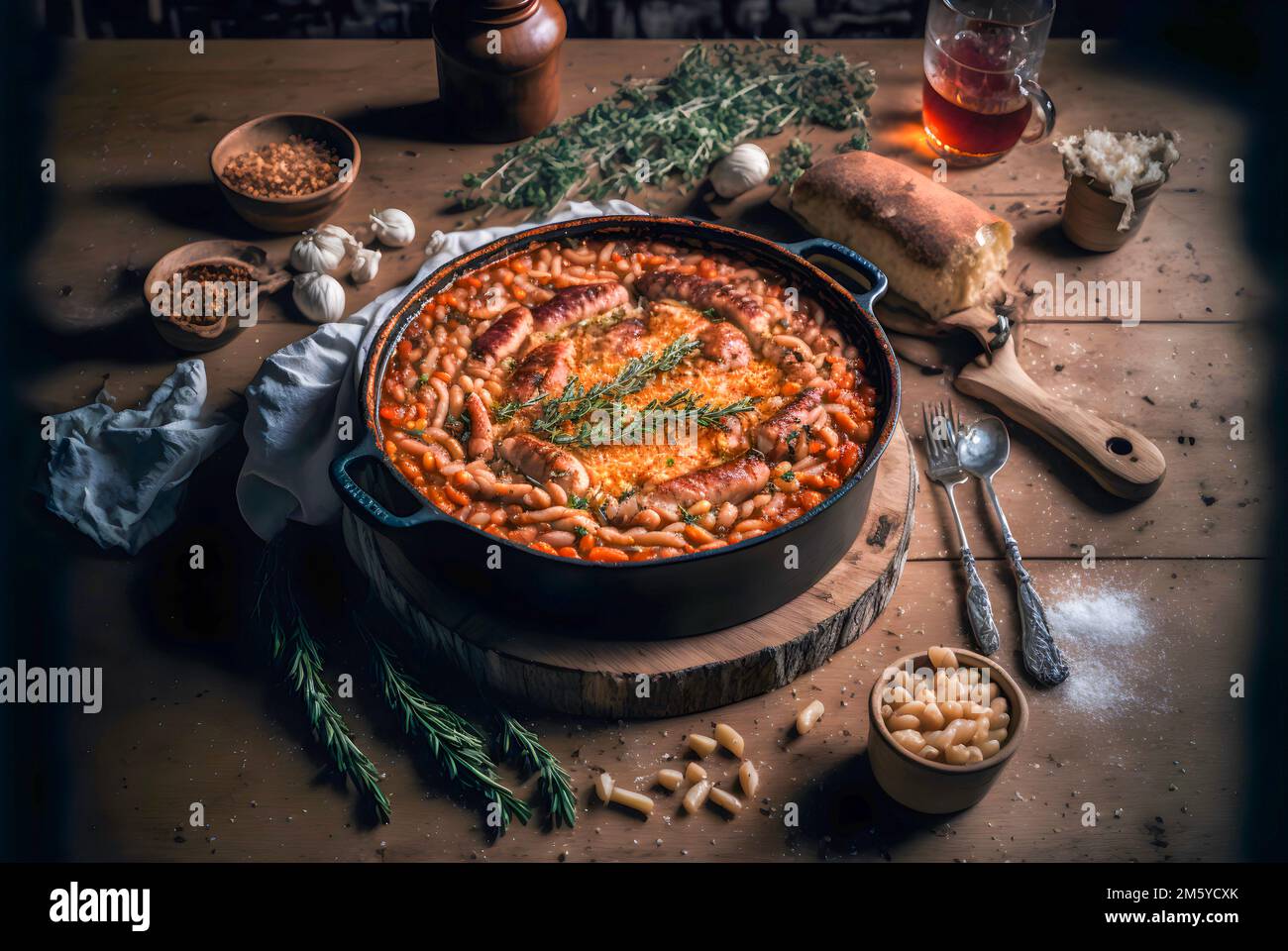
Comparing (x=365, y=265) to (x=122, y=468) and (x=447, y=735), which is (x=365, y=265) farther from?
(x=447, y=735)

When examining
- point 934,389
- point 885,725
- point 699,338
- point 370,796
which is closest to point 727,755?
point 885,725

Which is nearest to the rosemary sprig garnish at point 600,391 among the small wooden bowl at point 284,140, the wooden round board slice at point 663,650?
the wooden round board slice at point 663,650

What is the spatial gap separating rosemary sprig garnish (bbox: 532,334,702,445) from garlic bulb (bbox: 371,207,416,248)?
168 cm

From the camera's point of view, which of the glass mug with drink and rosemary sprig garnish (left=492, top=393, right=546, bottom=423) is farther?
the glass mug with drink

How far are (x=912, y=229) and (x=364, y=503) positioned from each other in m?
2.61

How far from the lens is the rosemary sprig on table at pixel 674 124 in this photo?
19.2ft

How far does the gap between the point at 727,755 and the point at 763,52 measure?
4.17 metres

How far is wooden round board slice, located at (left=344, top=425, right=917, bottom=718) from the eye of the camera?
154 inches

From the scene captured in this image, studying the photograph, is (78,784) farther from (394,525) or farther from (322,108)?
(322,108)

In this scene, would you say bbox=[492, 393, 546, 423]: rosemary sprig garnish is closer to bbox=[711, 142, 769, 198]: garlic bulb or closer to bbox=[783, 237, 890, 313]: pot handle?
bbox=[783, 237, 890, 313]: pot handle

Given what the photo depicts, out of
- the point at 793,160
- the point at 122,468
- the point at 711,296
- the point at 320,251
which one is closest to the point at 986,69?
the point at 793,160

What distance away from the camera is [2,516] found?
4637mm

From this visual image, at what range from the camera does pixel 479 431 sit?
4.09 meters

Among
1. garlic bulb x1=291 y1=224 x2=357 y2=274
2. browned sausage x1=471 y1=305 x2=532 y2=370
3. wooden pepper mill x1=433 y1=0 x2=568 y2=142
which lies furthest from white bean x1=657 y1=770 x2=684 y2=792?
wooden pepper mill x1=433 y1=0 x2=568 y2=142
